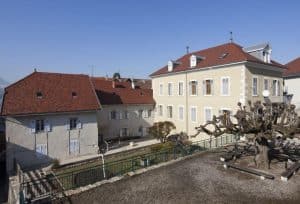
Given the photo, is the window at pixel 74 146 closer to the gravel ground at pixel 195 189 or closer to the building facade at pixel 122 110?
the building facade at pixel 122 110

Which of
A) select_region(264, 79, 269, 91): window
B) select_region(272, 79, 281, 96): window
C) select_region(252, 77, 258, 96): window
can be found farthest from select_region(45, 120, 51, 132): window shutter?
select_region(272, 79, 281, 96): window

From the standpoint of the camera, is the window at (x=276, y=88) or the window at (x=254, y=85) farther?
the window at (x=276, y=88)

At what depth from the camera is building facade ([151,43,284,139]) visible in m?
21.3

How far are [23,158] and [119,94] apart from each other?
49.8 ft

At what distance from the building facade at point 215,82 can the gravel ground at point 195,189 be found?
11.7 meters

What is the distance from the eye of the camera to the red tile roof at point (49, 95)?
834 inches

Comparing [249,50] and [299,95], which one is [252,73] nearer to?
[249,50]

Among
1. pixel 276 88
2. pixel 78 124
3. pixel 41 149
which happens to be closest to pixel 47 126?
pixel 41 149

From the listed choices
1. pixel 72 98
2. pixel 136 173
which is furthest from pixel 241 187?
pixel 72 98

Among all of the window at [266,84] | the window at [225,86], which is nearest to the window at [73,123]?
the window at [225,86]

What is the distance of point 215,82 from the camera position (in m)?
23.4

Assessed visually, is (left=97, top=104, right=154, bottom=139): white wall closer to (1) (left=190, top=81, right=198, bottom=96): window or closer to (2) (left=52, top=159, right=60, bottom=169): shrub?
(2) (left=52, top=159, right=60, bottom=169): shrub

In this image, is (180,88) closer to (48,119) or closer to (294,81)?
(294,81)

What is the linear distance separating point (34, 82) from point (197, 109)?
1848cm
